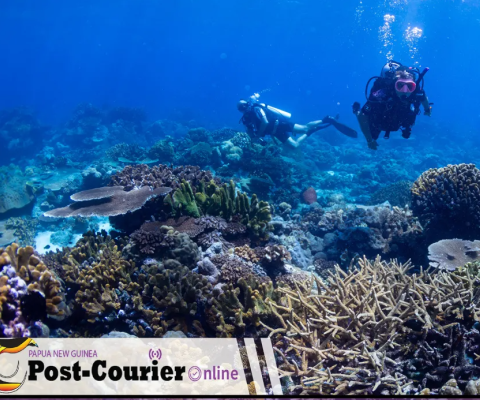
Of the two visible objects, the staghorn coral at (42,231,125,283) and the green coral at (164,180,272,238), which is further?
the green coral at (164,180,272,238)

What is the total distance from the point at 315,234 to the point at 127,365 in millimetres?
6508

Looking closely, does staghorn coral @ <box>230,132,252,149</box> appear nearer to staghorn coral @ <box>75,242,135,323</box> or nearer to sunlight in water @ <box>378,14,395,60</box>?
staghorn coral @ <box>75,242,135,323</box>

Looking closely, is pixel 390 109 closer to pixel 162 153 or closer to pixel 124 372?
pixel 124 372

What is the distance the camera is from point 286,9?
250 feet

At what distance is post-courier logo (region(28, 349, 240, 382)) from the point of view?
2.74 meters

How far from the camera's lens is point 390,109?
745 centimetres

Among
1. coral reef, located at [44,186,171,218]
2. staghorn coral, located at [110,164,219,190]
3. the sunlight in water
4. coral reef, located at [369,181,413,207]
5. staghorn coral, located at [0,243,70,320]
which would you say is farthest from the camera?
the sunlight in water

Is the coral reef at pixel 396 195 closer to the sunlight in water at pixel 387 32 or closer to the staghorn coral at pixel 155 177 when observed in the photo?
the staghorn coral at pixel 155 177

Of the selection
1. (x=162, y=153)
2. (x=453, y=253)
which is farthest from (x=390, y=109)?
(x=162, y=153)

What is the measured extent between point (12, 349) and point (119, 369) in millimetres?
1150

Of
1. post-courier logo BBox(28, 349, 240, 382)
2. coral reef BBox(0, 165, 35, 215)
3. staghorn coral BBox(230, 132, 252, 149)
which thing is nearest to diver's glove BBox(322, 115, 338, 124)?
staghorn coral BBox(230, 132, 252, 149)

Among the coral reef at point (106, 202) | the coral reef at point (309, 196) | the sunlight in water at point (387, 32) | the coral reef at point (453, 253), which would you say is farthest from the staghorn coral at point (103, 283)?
the sunlight in water at point (387, 32)

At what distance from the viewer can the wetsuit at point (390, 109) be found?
7.29 m

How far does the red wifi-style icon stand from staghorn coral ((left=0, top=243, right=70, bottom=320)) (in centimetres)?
135
